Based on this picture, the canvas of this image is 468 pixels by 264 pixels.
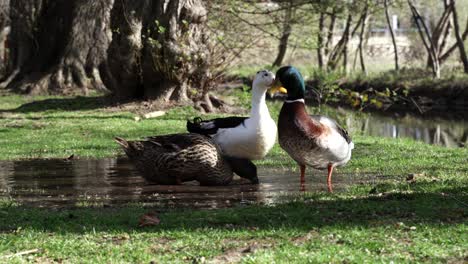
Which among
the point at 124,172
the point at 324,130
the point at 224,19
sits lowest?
the point at 124,172

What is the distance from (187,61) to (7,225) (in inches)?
642

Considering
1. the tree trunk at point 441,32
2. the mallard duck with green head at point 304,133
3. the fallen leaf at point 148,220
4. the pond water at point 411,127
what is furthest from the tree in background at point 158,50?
the tree trunk at point 441,32

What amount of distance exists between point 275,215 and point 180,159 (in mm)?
2712

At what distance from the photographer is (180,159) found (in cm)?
1066

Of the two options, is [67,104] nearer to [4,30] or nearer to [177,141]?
[4,30]

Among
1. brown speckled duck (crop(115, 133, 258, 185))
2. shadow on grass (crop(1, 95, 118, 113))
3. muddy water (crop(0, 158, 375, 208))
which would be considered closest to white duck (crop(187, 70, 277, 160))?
brown speckled duck (crop(115, 133, 258, 185))

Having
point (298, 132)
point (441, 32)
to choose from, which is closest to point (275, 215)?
point (298, 132)

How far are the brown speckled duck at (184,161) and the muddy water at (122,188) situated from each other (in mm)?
130

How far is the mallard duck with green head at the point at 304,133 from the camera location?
9922 millimetres

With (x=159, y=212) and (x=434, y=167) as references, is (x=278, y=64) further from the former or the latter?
(x=159, y=212)

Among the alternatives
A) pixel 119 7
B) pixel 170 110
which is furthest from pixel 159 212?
pixel 119 7

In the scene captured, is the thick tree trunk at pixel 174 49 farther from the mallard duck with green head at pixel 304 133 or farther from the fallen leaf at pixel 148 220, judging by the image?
the fallen leaf at pixel 148 220

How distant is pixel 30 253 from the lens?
6.88 m

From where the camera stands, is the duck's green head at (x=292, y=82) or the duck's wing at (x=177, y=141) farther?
the duck's wing at (x=177, y=141)
